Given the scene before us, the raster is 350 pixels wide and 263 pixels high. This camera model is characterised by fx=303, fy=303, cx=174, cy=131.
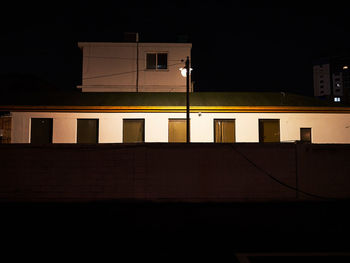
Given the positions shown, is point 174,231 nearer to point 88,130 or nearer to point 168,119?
point 168,119

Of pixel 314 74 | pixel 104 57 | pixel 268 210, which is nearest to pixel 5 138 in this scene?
pixel 104 57

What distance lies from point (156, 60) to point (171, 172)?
12.8 metres

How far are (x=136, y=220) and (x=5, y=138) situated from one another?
32.7ft

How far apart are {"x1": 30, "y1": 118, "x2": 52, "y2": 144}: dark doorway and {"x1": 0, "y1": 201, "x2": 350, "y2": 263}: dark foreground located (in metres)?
5.96

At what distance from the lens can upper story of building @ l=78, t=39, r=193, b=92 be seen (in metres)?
19.5

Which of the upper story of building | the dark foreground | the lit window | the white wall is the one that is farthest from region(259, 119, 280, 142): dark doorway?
the lit window

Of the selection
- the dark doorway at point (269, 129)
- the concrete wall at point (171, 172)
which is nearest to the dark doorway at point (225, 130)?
the dark doorway at point (269, 129)

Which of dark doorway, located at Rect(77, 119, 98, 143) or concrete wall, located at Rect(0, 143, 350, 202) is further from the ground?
dark doorway, located at Rect(77, 119, 98, 143)

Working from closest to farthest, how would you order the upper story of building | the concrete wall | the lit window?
the concrete wall → the upper story of building → the lit window

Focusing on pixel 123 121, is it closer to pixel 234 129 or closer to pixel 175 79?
pixel 234 129

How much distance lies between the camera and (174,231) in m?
5.99

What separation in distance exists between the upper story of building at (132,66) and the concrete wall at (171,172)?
11317mm

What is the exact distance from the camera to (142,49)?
20.0 meters

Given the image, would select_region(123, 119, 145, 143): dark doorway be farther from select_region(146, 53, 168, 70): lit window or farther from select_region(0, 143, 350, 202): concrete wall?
select_region(146, 53, 168, 70): lit window
